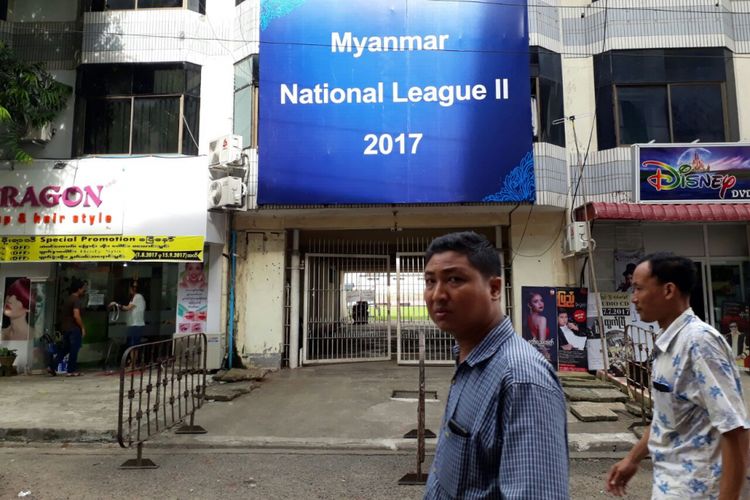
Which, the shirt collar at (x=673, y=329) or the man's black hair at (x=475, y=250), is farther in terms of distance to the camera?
the shirt collar at (x=673, y=329)

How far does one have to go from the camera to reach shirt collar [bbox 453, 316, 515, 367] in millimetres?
1394

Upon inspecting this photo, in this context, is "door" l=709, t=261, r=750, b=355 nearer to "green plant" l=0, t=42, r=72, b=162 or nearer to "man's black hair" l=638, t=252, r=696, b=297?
"man's black hair" l=638, t=252, r=696, b=297

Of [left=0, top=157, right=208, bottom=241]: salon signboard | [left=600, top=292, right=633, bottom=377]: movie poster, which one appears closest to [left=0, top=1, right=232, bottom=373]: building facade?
[left=0, top=157, right=208, bottom=241]: salon signboard

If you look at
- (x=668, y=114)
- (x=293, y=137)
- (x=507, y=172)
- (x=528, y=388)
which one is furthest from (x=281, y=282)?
(x=528, y=388)

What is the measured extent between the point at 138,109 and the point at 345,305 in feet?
20.1

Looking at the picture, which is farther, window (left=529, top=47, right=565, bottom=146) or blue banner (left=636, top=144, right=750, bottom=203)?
window (left=529, top=47, right=565, bottom=146)

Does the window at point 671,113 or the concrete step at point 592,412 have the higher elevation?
the window at point 671,113

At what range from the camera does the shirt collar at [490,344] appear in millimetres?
1394

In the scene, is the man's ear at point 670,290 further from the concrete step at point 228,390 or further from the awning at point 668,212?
the awning at point 668,212

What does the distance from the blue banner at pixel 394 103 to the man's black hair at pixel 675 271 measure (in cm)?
701

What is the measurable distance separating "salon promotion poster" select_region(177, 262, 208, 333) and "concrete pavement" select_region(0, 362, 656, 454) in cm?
167

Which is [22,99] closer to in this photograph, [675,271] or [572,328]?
[675,271]

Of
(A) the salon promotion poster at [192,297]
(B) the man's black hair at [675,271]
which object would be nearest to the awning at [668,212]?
(B) the man's black hair at [675,271]

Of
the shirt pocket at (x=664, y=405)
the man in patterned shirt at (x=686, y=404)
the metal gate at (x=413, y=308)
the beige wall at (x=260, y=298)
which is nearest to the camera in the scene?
the man in patterned shirt at (x=686, y=404)
